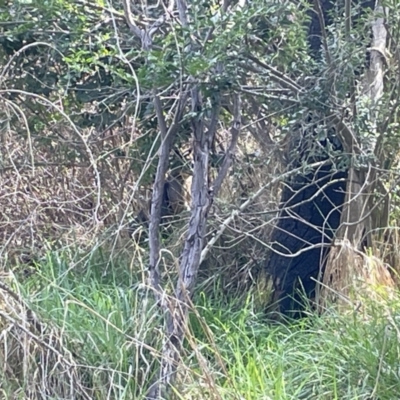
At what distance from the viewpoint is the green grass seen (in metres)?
3.16

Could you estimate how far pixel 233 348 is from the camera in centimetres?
373

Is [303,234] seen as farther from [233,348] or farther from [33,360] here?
[33,360]

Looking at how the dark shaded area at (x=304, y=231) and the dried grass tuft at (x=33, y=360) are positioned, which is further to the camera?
the dark shaded area at (x=304, y=231)

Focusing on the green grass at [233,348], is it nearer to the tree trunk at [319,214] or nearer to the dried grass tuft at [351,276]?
the dried grass tuft at [351,276]

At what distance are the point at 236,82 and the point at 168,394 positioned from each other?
130cm

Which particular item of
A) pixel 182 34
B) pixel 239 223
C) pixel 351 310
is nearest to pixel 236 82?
pixel 182 34

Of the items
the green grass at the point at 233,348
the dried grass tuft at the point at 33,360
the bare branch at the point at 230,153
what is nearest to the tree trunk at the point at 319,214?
the green grass at the point at 233,348

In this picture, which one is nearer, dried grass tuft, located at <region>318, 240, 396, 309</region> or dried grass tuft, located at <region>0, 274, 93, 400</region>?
dried grass tuft, located at <region>0, 274, 93, 400</region>

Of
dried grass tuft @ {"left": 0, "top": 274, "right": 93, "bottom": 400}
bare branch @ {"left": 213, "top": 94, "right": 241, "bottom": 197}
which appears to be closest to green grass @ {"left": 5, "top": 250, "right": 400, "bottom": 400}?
dried grass tuft @ {"left": 0, "top": 274, "right": 93, "bottom": 400}

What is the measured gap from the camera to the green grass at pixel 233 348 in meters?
3.16

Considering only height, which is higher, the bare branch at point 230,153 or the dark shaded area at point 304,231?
the bare branch at point 230,153

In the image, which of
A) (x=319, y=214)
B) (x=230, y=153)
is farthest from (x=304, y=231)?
(x=230, y=153)

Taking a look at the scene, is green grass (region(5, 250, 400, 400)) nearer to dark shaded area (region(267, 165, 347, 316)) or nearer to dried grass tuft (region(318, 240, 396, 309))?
dried grass tuft (region(318, 240, 396, 309))

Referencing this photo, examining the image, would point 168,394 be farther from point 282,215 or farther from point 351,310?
point 282,215
